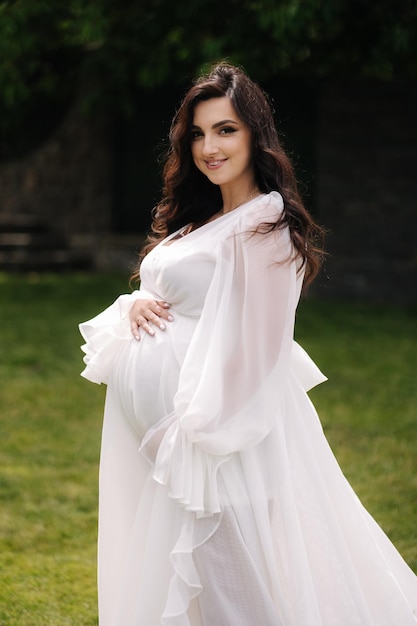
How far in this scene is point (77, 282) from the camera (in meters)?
13.8

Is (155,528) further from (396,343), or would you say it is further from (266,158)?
(396,343)

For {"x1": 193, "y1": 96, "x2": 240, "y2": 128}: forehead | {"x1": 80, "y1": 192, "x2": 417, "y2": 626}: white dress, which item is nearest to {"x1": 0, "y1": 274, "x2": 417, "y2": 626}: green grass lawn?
{"x1": 80, "y1": 192, "x2": 417, "y2": 626}: white dress

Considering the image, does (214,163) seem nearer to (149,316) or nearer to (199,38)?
(149,316)

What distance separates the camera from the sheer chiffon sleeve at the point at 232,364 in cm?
301

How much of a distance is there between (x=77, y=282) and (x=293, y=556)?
10882mm

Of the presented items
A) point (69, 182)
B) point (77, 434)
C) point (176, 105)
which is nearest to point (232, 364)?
point (77, 434)

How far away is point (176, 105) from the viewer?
14.2 metres

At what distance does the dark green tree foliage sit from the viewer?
33.3 feet

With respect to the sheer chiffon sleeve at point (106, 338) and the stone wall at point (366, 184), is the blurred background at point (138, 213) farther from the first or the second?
the sheer chiffon sleeve at point (106, 338)

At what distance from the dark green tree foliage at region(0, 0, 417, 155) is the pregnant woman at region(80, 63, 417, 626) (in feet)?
21.0

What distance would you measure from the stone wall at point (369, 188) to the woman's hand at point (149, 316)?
874 centimetres

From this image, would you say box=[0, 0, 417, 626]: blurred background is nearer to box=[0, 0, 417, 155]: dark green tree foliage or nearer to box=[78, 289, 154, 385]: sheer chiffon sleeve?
box=[0, 0, 417, 155]: dark green tree foliage

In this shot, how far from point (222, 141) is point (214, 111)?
100 millimetres

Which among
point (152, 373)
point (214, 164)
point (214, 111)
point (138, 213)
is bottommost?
point (152, 373)
